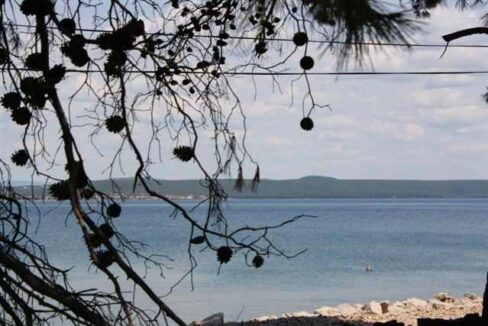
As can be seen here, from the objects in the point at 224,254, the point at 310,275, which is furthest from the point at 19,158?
the point at 310,275

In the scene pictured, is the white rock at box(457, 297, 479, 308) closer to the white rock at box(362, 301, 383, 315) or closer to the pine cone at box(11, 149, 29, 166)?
the white rock at box(362, 301, 383, 315)

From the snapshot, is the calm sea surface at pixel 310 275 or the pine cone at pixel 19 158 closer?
the pine cone at pixel 19 158

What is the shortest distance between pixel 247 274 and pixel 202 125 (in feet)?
71.2

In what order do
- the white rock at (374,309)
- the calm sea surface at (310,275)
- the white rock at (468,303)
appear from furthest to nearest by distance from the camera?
the calm sea surface at (310,275) < the white rock at (468,303) < the white rock at (374,309)

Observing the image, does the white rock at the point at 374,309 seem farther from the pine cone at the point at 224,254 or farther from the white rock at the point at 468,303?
the pine cone at the point at 224,254

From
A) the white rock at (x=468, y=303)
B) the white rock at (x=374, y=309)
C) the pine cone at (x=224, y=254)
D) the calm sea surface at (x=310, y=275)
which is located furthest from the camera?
the calm sea surface at (x=310, y=275)

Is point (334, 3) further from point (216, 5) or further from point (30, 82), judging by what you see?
point (30, 82)

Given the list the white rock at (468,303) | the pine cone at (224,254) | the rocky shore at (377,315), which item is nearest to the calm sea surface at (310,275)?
the rocky shore at (377,315)

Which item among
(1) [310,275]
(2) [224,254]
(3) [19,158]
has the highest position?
(3) [19,158]

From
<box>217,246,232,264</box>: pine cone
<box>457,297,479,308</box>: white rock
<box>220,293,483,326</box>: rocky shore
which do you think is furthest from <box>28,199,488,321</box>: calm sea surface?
<box>217,246,232,264</box>: pine cone

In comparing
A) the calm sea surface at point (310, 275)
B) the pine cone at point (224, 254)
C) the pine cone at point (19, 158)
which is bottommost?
the calm sea surface at point (310, 275)

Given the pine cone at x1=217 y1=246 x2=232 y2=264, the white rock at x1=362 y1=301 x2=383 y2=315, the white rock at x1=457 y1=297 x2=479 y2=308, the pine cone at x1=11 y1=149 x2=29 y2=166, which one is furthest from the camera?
the white rock at x1=457 y1=297 x2=479 y2=308

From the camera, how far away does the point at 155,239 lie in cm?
4291

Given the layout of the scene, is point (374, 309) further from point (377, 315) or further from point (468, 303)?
point (468, 303)
